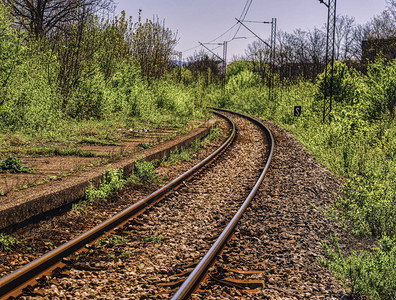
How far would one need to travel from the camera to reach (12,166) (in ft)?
25.1

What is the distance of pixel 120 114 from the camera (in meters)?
16.6

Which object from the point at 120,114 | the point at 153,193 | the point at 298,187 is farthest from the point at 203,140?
the point at 153,193

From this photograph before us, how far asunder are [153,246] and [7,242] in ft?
6.24

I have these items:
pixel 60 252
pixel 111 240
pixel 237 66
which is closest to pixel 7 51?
pixel 111 240

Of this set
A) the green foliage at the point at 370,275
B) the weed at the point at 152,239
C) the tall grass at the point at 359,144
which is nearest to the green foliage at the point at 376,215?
the tall grass at the point at 359,144

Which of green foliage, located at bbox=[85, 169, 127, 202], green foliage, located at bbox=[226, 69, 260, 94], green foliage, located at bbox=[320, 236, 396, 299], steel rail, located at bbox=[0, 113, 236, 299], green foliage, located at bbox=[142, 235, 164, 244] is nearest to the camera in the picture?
steel rail, located at bbox=[0, 113, 236, 299]

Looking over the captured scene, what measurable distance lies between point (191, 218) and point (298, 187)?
10.9 feet

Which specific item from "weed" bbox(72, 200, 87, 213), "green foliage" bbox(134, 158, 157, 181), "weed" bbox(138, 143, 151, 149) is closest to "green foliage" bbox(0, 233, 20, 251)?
"weed" bbox(72, 200, 87, 213)

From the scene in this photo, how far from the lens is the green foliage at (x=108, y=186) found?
7.05 m

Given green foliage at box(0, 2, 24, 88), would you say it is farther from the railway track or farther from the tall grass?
the tall grass

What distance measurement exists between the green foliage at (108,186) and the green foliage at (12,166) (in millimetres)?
1528

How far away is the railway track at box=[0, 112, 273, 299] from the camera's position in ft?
13.4


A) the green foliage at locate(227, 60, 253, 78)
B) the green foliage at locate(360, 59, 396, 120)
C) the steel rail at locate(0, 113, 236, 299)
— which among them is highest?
the green foliage at locate(227, 60, 253, 78)

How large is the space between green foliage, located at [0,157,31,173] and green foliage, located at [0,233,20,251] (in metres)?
2.85
